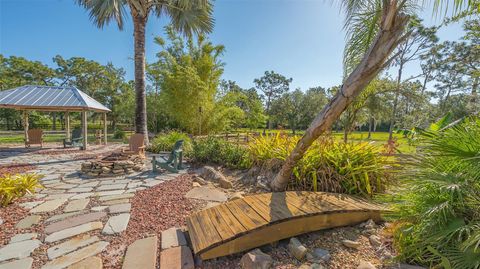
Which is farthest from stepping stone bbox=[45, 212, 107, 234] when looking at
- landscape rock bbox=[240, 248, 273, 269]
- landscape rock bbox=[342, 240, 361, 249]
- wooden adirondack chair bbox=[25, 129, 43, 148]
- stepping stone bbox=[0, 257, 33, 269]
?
wooden adirondack chair bbox=[25, 129, 43, 148]

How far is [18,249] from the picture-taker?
2072 mm

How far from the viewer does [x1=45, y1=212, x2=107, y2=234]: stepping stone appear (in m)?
2.46

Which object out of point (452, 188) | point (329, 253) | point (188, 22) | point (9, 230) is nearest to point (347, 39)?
point (452, 188)

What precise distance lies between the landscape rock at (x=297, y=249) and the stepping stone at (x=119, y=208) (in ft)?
7.22

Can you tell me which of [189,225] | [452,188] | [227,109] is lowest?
[189,225]

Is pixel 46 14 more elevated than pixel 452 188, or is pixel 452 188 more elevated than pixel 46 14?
pixel 46 14

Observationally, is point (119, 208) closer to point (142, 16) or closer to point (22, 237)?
point (22, 237)

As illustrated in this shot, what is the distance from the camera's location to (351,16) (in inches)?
116

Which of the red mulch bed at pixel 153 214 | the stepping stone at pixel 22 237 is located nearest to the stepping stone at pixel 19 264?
the stepping stone at pixel 22 237

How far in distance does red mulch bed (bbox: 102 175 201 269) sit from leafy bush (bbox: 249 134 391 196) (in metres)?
1.73

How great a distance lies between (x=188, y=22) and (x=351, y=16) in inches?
266

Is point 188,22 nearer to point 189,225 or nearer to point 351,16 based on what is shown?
point 351,16

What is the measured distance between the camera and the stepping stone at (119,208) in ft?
9.53

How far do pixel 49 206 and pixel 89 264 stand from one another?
1896mm
